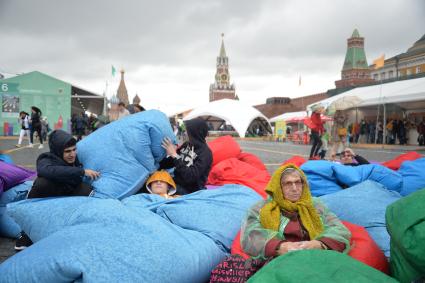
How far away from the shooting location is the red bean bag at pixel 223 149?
4637 mm

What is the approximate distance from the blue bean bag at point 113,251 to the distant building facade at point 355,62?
196ft

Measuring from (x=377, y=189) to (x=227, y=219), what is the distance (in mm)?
1284

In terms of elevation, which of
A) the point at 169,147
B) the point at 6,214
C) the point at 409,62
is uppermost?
the point at 409,62

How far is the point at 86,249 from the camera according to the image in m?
1.86

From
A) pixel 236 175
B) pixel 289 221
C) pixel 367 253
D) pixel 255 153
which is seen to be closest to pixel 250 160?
pixel 236 175

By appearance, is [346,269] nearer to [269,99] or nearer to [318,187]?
[318,187]

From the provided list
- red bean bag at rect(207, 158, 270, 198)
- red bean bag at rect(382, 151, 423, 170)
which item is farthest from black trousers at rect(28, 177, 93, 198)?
red bean bag at rect(382, 151, 423, 170)

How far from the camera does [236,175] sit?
413cm

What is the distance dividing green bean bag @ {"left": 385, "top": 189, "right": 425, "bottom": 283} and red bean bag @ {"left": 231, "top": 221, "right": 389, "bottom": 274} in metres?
0.40

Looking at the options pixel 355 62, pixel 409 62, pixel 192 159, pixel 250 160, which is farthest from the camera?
pixel 355 62

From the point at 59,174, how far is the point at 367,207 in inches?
91.9

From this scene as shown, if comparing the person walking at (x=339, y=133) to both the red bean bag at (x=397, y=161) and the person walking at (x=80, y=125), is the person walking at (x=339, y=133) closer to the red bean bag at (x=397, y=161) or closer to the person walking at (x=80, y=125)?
the red bean bag at (x=397, y=161)

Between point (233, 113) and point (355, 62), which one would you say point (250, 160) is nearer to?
point (233, 113)

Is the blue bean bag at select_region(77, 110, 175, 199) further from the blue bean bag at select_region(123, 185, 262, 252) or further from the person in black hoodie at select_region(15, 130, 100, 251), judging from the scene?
the blue bean bag at select_region(123, 185, 262, 252)
